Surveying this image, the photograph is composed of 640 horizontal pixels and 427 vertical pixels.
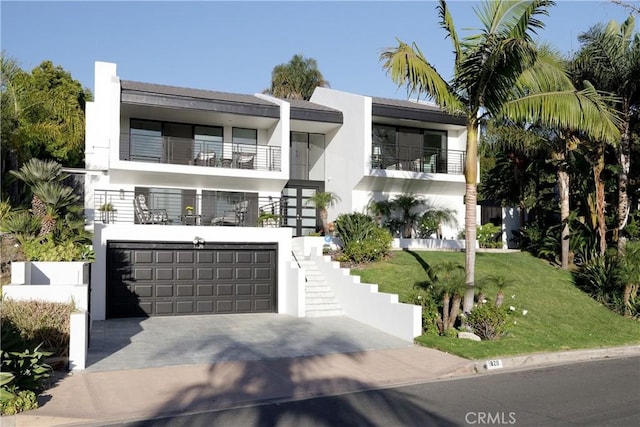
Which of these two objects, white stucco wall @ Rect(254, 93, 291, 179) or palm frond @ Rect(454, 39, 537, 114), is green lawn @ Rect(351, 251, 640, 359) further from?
white stucco wall @ Rect(254, 93, 291, 179)

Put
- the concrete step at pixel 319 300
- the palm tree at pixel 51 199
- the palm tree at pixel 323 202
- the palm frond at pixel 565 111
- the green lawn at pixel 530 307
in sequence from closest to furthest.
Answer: the green lawn at pixel 530 307
the palm frond at pixel 565 111
the palm tree at pixel 51 199
the concrete step at pixel 319 300
the palm tree at pixel 323 202

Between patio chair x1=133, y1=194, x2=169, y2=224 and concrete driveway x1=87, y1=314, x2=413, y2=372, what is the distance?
146 inches

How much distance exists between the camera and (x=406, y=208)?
23891 millimetres

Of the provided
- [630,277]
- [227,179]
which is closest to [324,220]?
[227,179]

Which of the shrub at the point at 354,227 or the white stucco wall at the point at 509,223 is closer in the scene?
the shrub at the point at 354,227

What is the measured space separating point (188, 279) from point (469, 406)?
11493mm

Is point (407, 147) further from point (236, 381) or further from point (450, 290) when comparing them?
point (236, 381)

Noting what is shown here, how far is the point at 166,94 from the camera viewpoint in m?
20.5

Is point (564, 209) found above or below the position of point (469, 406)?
above

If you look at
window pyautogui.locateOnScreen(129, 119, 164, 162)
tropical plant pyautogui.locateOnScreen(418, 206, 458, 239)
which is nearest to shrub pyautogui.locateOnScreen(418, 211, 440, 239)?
tropical plant pyautogui.locateOnScreen(418, 206, 458, 239)

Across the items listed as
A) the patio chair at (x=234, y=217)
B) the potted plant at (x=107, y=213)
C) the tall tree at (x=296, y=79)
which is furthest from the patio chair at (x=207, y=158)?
the tall tree at (x=296, y=79)

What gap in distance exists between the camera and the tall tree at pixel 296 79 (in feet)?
130

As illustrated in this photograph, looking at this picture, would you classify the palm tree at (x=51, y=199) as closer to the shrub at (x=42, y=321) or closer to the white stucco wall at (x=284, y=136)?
the shrub at (x=42, y=321)
